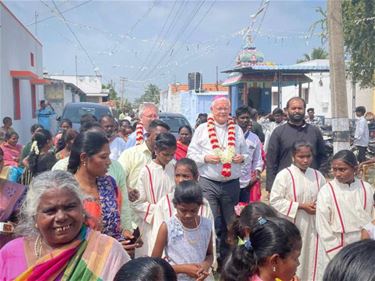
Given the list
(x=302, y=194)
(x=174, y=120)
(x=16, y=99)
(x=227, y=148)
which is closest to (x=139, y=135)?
(x=227, y=148)

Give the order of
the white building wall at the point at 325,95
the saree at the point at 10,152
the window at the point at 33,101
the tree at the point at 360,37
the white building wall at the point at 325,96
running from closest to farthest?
the saree at the point at 10,152 → the window at the point at 33,101 → the tree at the point at 360,37 → the white building wall at the point at 325,95 → the white building wall at the point at 325,96

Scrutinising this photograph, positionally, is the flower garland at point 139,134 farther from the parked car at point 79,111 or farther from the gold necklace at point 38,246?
the parked car at point 79,111

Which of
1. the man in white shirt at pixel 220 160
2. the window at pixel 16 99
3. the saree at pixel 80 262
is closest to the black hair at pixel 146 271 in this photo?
the saree at pixel 80 262

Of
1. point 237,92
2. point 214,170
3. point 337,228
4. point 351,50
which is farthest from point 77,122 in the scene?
point 351,50

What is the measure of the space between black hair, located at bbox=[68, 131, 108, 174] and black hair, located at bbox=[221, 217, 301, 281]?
139cm

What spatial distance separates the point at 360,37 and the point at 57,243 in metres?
25.3

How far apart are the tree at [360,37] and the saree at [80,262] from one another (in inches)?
926

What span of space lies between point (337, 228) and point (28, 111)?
54.3 feet

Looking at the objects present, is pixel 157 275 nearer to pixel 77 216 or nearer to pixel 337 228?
pixel 77 216

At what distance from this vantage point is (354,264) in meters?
1.46

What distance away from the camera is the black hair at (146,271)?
2.21 metres

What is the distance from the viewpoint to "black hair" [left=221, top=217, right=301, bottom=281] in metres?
2.74

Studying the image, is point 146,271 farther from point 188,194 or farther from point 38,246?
point 188,194

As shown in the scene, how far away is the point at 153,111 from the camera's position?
6930 mm
